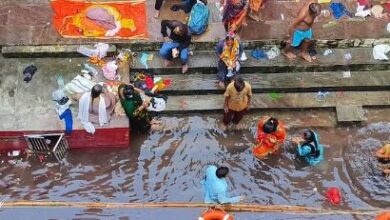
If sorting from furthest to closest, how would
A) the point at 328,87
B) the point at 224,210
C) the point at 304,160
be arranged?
the point at 328,87 → the point at 304,160 → the point at 224,210

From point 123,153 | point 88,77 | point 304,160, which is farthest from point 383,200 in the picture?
point 88,77

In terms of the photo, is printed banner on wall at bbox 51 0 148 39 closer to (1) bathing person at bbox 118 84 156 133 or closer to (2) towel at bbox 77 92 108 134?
(1) bathing person at bbox 118 84 156 133

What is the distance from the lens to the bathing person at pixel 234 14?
32.2 feet

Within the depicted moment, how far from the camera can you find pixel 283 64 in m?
10.4

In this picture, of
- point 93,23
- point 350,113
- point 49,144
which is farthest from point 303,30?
point 49,144

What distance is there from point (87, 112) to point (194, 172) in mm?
2089

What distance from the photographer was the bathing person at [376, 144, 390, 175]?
9.25 meters

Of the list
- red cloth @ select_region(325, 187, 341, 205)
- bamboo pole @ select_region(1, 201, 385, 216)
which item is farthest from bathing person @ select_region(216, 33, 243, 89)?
red cloth @ select_region(325, 187, 341, 205)

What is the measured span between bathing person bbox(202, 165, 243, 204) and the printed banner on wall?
3.24 m

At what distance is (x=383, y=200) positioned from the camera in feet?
30.4

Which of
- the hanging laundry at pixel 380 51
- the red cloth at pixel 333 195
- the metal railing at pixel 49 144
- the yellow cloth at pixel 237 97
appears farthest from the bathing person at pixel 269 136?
the metal railing at pixel 49 144

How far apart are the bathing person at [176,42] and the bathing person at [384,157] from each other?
373cm

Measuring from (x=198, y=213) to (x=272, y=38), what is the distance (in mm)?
3682

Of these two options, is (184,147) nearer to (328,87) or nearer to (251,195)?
(251,195)
